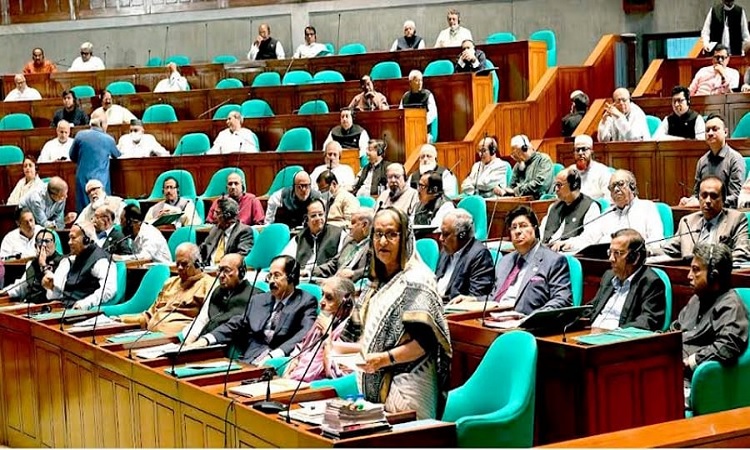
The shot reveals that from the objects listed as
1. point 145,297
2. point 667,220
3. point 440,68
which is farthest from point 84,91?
point 667,220

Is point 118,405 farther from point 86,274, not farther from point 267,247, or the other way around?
point 267,247

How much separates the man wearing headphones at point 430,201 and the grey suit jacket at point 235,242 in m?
0.95

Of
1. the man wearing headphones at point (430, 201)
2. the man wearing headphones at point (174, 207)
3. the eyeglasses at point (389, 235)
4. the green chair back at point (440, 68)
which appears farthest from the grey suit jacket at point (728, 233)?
the green chair back at point (440, 68)

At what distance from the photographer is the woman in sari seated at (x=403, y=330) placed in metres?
3.01

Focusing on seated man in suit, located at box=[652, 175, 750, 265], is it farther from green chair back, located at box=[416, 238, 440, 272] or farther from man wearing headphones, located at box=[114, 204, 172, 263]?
man wearing headphones, located at box=[114, 204, 172, 263]

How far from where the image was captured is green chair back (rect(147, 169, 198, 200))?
27.4 ft

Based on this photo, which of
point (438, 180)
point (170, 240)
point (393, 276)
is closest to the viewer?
point (393, 276)

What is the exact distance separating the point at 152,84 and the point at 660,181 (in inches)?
223

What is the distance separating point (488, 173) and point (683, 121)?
1272 millimetres

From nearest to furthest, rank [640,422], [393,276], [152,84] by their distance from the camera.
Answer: [393,276] < [640,422] < [152,84]

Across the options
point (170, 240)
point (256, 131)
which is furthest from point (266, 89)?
point (170, 240)

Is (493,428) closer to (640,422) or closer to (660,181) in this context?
(640,422)

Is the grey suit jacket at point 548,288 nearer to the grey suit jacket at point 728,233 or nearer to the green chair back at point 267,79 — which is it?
the grey suit jacket at point 728,233

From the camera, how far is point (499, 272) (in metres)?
4.80
